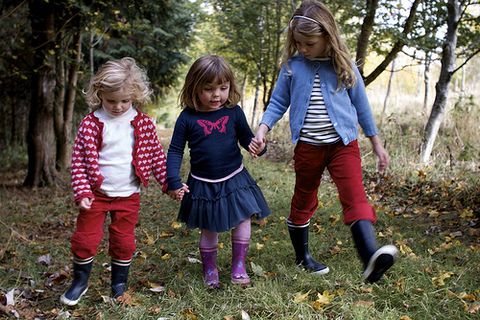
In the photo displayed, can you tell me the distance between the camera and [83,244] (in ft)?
8.20

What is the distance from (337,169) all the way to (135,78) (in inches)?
57.1

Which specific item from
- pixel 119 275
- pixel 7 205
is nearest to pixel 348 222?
pixel 119 275

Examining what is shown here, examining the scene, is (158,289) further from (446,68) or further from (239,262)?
(446,68)

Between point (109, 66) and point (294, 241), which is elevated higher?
point (109, 66)

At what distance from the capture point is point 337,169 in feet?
8.13

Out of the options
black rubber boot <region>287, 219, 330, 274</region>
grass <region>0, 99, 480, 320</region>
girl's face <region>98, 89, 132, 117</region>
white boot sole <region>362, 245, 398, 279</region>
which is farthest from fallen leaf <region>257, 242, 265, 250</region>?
girl's face <region>98, 89, 132, 117</region>

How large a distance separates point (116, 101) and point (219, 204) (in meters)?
0.95

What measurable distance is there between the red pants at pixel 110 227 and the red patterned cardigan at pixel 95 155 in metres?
0.14

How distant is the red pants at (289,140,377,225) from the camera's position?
90.6 inches

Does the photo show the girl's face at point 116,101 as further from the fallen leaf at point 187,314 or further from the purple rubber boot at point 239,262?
the fallen leaf at point 187,314

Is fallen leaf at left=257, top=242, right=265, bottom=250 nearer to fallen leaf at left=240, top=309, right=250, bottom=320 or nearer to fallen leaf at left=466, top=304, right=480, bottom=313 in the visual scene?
fallen leaf at left=240, top=309, right=250, bottom=320

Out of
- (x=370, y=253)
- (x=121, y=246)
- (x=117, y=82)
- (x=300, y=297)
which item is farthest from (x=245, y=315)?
(x=117, y=82)

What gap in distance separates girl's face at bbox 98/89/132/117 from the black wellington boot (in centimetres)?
162

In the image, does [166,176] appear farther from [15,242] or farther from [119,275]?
[15,242]
